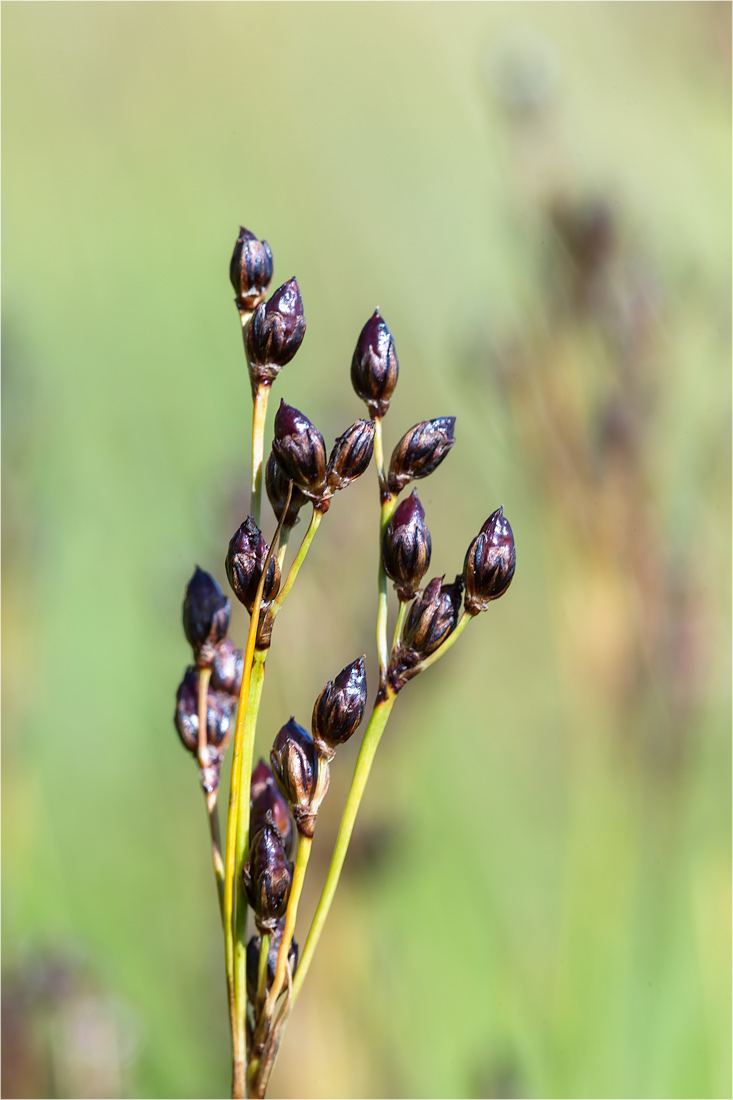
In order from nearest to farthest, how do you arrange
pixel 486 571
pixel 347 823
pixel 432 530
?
pixel 347 823 < pixel 486 571 < pixel 432 530

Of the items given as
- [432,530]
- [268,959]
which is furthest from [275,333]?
[432,530]

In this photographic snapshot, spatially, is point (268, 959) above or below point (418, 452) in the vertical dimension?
below

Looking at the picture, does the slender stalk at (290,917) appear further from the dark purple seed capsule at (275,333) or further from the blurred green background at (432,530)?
the blurred green background at (432,530)

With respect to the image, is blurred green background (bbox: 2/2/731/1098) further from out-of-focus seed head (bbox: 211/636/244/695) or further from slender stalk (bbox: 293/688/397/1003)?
slender stalk (bbox: 293/688/397/1003)

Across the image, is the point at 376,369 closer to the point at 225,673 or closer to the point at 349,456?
the point at 349,456

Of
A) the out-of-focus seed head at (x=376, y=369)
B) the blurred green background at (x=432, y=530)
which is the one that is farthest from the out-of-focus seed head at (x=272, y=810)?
the blurred green background at (x=432, y=530)

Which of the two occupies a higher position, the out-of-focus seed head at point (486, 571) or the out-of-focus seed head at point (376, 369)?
the out-of-focus seed head at point (376, 369)

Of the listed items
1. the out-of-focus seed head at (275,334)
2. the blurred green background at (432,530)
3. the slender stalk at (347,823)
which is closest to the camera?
the slender stalk at (347,823)

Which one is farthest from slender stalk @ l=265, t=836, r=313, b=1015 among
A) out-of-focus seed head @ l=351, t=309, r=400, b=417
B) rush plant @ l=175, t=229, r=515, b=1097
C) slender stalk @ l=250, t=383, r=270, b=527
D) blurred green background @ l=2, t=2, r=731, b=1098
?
blurred green background @ l=2, t=2, r=731, b=1098
